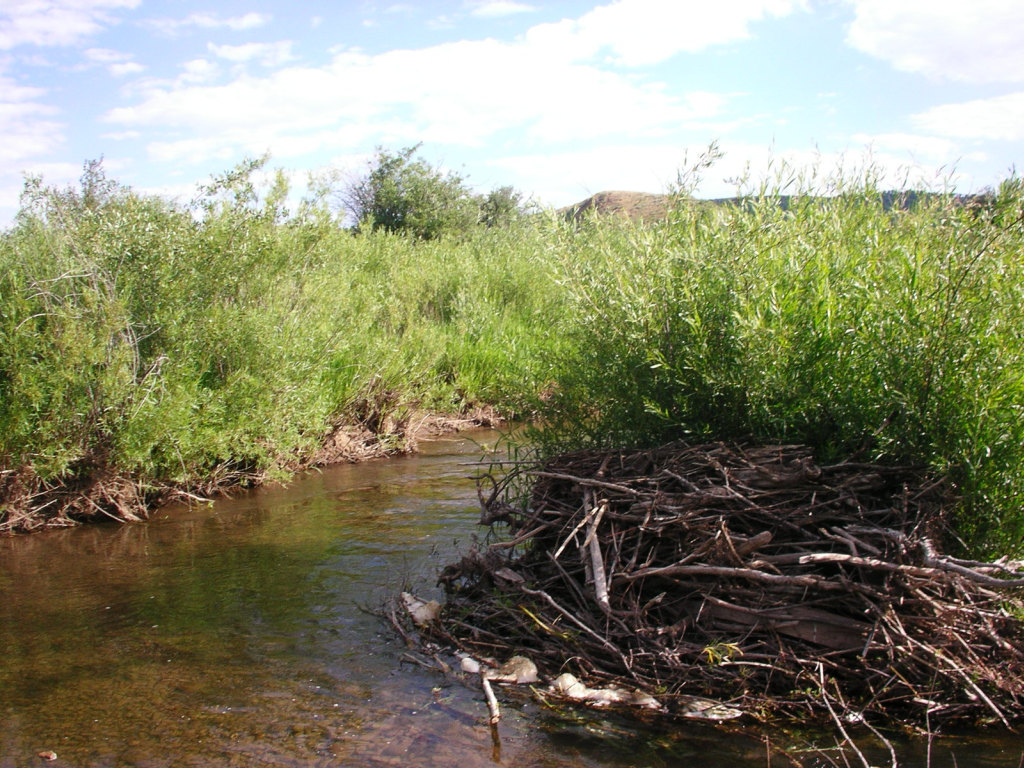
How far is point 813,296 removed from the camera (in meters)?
5.68

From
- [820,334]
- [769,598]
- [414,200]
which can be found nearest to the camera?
[769,598]

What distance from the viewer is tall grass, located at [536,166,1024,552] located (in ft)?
16.1

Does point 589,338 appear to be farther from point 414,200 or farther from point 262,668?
point 414,200

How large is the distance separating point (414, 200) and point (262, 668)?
23.6 metres

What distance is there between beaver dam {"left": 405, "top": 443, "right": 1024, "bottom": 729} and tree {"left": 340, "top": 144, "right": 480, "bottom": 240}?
22409 mm

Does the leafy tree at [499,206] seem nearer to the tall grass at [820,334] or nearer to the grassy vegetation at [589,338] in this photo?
the grassy vegetation at [589,338]

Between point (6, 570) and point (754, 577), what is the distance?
6827 mm

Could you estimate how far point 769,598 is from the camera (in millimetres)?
4848

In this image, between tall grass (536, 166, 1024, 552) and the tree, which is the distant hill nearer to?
tall grass (536, 166, 1024, 552)

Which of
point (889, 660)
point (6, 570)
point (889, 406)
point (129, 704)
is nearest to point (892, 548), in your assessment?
point (889, 660)

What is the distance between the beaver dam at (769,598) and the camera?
4566mm

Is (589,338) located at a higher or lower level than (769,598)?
higher

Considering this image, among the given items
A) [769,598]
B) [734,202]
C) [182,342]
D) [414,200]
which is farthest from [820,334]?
[414,200]

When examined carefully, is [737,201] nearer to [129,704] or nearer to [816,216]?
[816,216]
